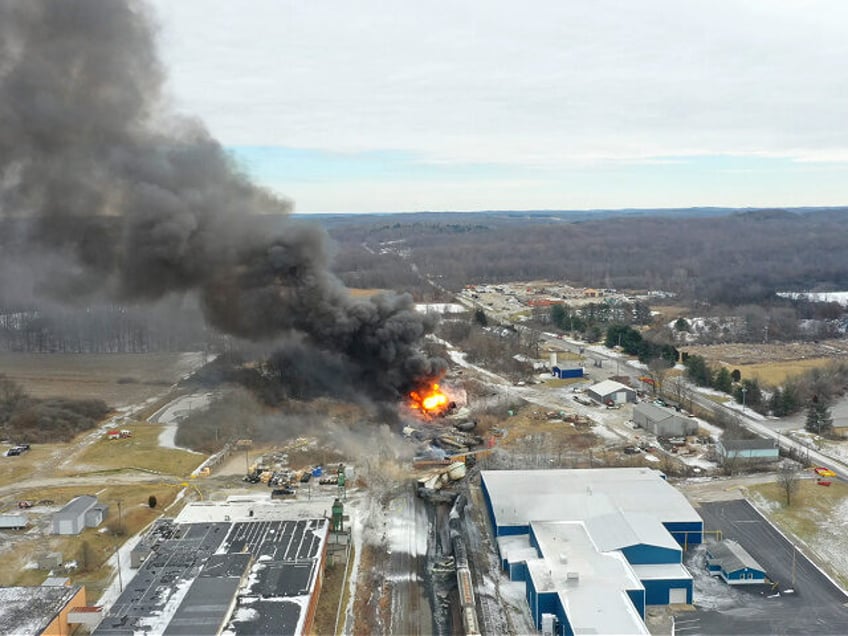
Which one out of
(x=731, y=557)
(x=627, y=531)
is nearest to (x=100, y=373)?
(x=627, y=531)

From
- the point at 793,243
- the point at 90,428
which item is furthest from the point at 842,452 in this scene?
the point at 793,243

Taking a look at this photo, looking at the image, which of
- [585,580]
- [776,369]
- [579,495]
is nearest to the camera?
[585,580]

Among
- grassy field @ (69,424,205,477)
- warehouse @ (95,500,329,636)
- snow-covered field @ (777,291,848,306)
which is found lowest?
grassy field @ (69,424,205,477)

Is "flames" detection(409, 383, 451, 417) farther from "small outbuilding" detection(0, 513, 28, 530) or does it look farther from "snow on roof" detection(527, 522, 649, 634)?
"small outbuilding" detection(0, 513, 28, 530)

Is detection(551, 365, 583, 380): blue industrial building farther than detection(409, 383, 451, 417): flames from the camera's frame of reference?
Yes

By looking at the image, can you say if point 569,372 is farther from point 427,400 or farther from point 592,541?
point 592,541

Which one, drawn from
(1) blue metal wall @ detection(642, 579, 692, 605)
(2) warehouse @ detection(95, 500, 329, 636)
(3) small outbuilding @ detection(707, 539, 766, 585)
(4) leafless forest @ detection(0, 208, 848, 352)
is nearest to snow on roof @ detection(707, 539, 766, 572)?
(3) small outbuilding @ detection(707, 539, 766, 585)

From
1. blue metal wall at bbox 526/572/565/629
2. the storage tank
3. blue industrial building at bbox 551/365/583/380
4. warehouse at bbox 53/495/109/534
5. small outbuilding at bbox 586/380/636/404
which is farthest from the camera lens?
blue industrial building at bbox 551/365/583/380

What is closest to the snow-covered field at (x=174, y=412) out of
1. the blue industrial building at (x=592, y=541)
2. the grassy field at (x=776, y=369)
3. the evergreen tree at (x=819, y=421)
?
the blue industrial building at (x=592, y=541)
